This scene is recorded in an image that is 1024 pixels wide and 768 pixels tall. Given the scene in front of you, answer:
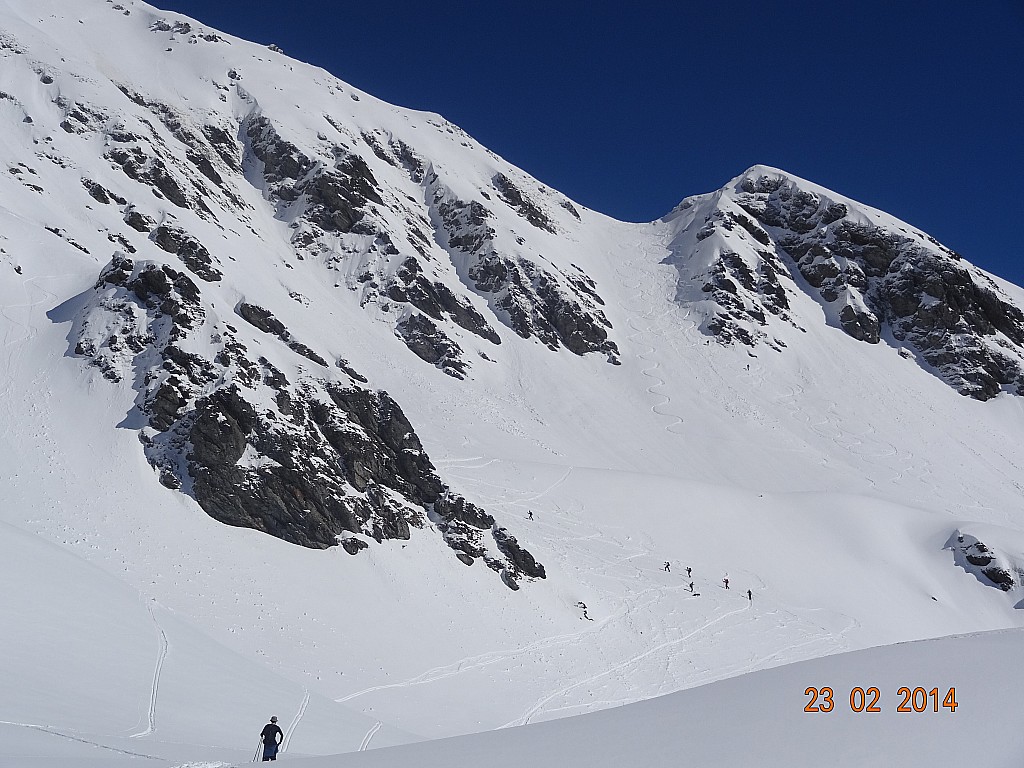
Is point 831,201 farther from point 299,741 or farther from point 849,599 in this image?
point 299,741

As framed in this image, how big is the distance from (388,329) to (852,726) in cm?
6448

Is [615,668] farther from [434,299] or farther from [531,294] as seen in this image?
[531,294]

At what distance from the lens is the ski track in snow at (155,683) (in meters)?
10.3

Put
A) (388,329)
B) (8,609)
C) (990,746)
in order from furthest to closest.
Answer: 1. (388,329)
2. (8,609)
3. (990,746)

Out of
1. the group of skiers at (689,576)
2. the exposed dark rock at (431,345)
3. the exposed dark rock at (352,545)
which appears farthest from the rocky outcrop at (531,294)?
the exposed dark rock at (352,545)

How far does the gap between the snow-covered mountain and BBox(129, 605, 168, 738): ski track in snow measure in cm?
12

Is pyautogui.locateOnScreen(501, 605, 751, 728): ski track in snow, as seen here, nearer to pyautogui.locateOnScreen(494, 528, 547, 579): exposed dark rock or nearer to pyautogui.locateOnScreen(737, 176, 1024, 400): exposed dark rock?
pyautogui.locateOnScreen(494, 528, 547, 579): exposed dark rock

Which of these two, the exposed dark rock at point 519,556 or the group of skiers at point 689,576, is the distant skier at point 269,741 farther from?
the group of skiers at point 689,576

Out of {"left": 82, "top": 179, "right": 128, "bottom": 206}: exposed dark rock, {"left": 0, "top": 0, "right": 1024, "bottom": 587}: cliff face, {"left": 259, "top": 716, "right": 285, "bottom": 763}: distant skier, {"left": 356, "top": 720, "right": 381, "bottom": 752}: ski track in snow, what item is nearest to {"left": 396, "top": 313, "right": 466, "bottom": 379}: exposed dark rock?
{"left": 0, "top": 0, "right": 1024, "bottom": 587}: cliff face

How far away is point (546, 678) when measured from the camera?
26.0 meters

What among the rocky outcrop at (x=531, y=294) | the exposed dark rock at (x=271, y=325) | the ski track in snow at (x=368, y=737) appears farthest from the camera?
the rocky outcrop at (x=531, y=294)

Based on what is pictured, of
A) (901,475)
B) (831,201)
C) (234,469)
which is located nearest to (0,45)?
(234,469)

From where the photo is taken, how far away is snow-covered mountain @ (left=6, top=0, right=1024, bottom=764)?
77.0 ft
